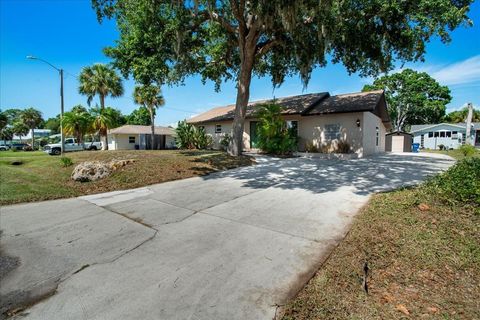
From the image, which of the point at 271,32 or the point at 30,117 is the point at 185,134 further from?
the point at 30,117

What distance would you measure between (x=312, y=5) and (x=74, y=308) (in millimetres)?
11073

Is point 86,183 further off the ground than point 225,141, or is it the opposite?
point 225,141

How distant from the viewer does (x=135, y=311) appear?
2.28 m

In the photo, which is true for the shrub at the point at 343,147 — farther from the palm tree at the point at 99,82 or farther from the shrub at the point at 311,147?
the palm tree at the point at 99,82

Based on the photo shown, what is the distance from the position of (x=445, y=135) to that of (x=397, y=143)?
660 inches

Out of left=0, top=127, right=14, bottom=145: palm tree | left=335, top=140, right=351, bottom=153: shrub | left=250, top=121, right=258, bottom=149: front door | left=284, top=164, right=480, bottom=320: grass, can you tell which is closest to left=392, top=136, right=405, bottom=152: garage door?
left=335, top=140, right=351, bottom=153: shrub

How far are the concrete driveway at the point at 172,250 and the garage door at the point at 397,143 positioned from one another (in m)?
24.1

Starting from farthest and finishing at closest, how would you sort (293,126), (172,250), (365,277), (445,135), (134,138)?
(445,135)
(134,138)
(293,126)
(172,250)
(365,277)

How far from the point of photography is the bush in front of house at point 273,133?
1468cm

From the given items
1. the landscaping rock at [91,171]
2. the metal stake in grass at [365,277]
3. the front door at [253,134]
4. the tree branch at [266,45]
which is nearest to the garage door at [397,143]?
the front door at [253,134]

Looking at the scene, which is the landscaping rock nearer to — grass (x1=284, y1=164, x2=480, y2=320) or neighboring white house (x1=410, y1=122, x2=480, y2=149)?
grass (x1=284, y1=164, x2=480, y2=320)

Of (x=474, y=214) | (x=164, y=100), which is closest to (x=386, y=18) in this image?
(x=474, y=214)

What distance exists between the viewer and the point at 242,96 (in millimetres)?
13000

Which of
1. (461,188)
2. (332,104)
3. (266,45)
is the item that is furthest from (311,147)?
(461,188)
